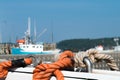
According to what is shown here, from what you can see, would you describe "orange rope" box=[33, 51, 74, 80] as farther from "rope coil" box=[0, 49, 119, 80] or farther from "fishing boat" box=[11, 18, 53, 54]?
"fishing boat" box=[11, 18, 53, 54]

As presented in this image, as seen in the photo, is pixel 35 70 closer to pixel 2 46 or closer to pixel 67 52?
pixel 67 52

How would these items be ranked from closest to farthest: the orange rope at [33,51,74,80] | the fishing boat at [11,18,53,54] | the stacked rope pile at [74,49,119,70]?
1. the orange rope at [33,51,74,80]
2. the stacked rope pile at [74,49,119,70]
3. the fishing boat at [11,18,53,54]

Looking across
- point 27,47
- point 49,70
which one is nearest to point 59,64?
point 49,70

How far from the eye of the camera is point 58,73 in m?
5.32

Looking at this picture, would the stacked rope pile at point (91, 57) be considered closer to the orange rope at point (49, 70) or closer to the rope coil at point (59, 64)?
the rope coil at point (59, 64)

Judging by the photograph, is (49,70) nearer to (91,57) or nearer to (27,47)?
(91,57)

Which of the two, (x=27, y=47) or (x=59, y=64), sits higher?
(x=27, y=47)

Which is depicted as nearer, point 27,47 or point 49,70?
point 49,70

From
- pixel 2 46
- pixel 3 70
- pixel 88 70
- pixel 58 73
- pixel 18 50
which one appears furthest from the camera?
pixel 2 46

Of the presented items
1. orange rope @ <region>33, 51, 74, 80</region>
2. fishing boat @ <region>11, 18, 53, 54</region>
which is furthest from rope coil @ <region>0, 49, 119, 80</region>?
fishing boat @ <region>11, 18, 53, 54</region>

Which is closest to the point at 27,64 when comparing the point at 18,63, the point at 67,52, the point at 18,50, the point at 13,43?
the point at 18,63

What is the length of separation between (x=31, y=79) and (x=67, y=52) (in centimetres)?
66

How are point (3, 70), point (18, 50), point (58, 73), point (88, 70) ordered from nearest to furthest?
1. point (58, 73)
2. point (88, 70)
3. point (3, 70)
4. point (18, 50)

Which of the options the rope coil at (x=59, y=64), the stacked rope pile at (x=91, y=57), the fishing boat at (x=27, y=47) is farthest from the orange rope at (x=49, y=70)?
the fishing boat at (x=27, y=47)
